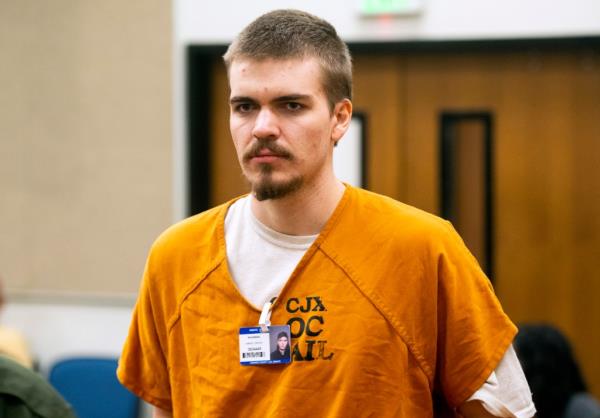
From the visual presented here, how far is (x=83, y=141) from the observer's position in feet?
14.4

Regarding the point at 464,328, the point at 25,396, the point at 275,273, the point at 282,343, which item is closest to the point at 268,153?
the point at 275,273

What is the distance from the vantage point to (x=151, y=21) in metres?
4.25

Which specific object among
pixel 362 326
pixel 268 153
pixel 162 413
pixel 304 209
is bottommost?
pixel 162 413

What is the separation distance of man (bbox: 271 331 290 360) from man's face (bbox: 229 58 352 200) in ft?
0.88

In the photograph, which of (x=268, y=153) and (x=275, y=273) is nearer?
(x=268, y=153)

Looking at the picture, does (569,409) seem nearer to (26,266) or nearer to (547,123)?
(547,123)

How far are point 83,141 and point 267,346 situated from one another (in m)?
3.00

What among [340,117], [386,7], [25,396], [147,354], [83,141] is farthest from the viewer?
[83,141]

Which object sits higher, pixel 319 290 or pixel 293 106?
pixel 293 106

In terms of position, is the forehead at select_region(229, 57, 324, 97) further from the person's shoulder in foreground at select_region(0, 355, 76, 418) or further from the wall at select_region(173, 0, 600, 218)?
the wall at select_region(173, 0, 600, 218)

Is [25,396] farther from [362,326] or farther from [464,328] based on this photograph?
[464,328]

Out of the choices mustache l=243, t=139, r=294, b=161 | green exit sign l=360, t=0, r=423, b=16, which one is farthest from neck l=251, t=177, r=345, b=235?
green exit sign l=360, t=0, r=423, b=16

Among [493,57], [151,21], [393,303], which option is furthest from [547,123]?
[393,303]

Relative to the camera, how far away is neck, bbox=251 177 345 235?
169 centimetres
